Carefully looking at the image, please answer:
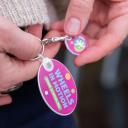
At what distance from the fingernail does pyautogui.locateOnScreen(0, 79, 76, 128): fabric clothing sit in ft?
0.43

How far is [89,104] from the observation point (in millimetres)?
1831

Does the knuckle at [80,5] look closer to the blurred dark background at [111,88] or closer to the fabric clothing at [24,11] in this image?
the fabric clothing at [24,11]

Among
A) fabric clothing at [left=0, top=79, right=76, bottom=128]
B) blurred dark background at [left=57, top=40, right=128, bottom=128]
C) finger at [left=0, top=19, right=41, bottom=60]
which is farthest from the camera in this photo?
blurred dark background at [left=57, top=40, right=128, bottom=128]

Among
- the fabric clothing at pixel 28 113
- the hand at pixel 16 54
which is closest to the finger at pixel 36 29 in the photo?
the hand at pixel 16 54

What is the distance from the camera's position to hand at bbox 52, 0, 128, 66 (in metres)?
0.77

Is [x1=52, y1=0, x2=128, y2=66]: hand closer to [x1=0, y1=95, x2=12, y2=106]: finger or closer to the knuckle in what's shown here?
the knuckle

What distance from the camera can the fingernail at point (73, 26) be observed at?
0.75 m

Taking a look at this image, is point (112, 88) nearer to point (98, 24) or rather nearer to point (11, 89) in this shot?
point (98, 24)

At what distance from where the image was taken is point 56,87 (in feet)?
2.29

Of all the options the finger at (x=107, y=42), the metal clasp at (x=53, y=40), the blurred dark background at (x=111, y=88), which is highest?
the metal clasp at (x=53, y=40)

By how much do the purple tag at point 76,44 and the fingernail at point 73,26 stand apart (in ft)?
0.06

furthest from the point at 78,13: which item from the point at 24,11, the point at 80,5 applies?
the point at 24,11

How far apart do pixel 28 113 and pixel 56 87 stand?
0.33 ft

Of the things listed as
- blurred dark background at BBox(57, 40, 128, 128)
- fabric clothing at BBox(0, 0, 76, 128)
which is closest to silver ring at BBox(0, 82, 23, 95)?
fabric clothing at BBox(0, 0, 76, 128)
